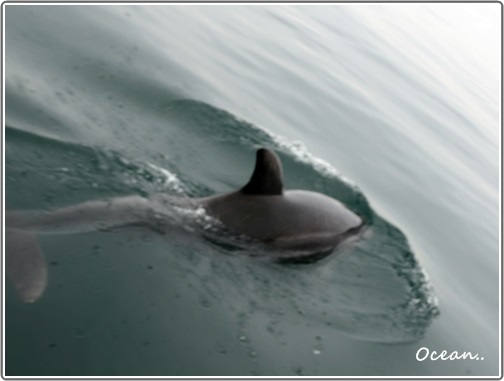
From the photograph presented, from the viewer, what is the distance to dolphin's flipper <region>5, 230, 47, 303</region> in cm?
588

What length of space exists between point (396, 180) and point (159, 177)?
19.3 feet

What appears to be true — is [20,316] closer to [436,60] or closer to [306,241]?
[306,241]

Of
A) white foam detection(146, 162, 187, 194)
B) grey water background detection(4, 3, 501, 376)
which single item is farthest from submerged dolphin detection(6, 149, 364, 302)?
white foam detection(146, 162, 187, 194)

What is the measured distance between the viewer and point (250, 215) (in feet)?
24.9

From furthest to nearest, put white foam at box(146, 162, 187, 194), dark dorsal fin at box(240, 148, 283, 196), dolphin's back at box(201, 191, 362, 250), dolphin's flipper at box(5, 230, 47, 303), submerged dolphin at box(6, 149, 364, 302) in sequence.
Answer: white foam at box(146, 162, 187, 194) < dolphin's back at box(201, 191, 362, 250) < dark dorsal fin at box(240, 148, 283, 196) < submerged dolphin at box(6, 149, 364, 302) < dolphin's flipper at box(5, 230, 47, 303)

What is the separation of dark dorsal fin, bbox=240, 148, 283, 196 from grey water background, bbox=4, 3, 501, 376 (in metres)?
0.83

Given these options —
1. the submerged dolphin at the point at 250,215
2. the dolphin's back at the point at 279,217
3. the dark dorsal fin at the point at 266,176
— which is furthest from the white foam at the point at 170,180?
the dark dorsal fin at the point at 266,176

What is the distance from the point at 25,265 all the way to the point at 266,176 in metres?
2.88

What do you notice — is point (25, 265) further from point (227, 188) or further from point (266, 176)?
point (227, 188)

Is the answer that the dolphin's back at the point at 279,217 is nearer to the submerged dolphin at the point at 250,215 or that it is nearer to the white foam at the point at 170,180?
the submerged dolphin at the point at 250,215

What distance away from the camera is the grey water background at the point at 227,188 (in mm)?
6160

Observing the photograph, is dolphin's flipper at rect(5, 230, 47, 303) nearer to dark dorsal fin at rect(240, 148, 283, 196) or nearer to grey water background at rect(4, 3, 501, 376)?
grey water background at rect(4, 3, 501, 376)

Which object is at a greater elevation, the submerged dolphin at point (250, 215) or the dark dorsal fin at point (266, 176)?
the dark dorsal fin at point (266, 176)

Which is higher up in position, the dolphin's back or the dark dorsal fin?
the dark dorsal fin
